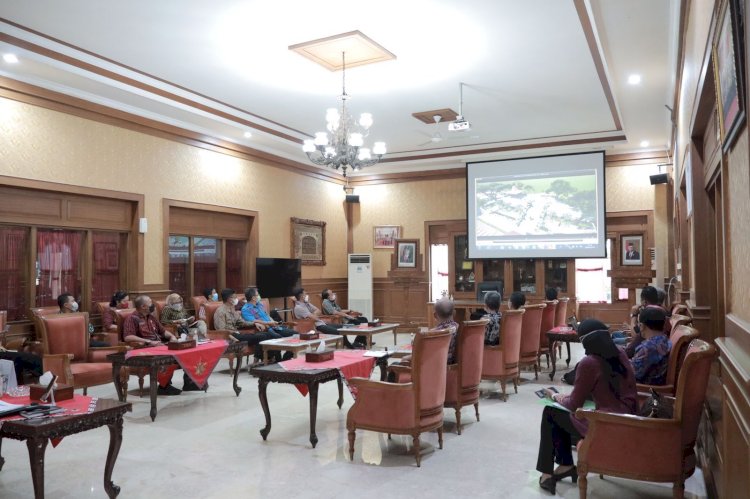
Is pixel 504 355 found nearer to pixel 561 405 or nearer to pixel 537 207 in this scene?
pixel 561 405

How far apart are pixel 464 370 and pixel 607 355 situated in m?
1.79

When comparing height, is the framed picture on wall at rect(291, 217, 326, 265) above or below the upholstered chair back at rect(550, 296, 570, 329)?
above

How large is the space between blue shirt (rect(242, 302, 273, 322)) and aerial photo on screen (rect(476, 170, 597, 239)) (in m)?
5.28

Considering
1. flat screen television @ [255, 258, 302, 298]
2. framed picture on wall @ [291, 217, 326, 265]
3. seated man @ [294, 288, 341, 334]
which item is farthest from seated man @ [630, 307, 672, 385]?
framed picture on wall @ [291, 217, 326, 265]

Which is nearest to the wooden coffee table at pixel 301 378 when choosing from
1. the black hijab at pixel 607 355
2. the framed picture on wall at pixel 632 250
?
the black hijab at pixel 607 355

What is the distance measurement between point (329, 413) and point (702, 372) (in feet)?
11.7

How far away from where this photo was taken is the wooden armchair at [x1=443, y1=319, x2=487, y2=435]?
4.93m

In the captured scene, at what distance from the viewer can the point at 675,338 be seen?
12.6 ft

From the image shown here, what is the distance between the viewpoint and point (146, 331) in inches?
266

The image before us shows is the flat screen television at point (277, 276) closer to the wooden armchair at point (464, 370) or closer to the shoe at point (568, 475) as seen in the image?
the wooden armchair at point (464, 370)

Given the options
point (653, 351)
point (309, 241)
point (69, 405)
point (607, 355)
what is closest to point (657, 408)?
point (607, 355)

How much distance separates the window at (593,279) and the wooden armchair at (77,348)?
871cm

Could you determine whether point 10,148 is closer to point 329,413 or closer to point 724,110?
point 329,413

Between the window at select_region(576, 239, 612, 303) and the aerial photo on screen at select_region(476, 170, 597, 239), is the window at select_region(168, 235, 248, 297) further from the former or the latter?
the window at select_region(576, 239, 612, 303)
